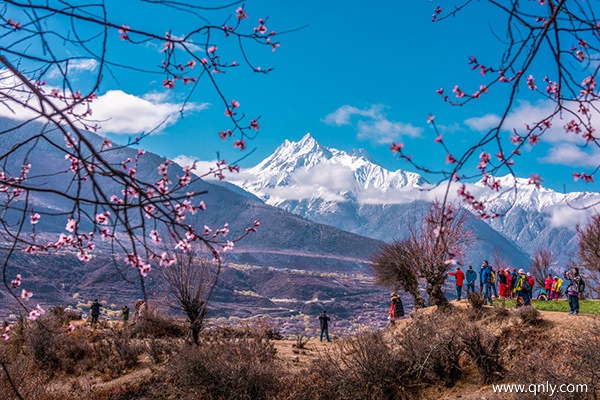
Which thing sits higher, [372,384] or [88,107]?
[88,107]

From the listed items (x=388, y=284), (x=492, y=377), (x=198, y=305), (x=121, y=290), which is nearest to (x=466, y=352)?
(x=492, y=377)

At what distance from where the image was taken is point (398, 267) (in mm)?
28078

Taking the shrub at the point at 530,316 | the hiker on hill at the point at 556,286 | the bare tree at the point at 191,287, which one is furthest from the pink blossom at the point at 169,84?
the hiker on hill at the point at 556,286

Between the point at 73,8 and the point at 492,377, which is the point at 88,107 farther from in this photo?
the point at 492,377

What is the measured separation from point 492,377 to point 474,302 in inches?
281

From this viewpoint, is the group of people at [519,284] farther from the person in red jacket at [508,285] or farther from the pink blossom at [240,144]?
the pink blossom at [240,144]

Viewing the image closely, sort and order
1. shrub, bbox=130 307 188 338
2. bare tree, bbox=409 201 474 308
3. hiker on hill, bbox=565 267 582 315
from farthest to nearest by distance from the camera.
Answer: bare tree, bbox=409 201 474 308
shrub, bbox=130 307 188 338
hiker on hill, bbox=565 267 582 315

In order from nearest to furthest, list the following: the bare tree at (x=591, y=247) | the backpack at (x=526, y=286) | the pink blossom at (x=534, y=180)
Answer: the pink blossom at (x=534, y=180), the backpack at (x=526, y=286), the bare tree at (x=591, y=247)

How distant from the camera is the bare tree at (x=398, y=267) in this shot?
27.0 m

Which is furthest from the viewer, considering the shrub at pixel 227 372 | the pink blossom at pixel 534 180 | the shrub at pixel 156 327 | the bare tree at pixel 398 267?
the bare tree at pixel 398 267

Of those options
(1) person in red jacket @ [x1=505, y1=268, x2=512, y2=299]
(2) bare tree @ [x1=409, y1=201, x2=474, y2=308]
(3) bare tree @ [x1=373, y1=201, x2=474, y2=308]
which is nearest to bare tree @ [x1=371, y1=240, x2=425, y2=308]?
(3) bare tree @ [x1=373, y1=201, x2=474, y2=308]

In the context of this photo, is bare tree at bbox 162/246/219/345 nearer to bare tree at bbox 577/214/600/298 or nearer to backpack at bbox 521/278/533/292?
backpack at bbox 521/278/533/292

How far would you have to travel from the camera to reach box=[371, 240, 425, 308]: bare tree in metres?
27.0

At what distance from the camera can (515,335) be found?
48.9ft
